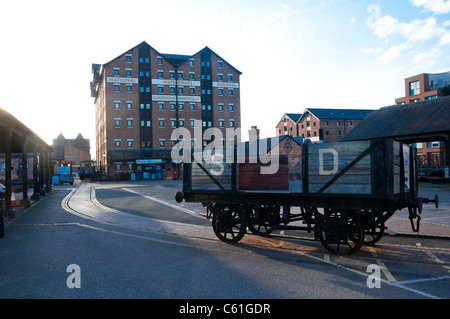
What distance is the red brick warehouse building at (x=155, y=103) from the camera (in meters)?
54.7

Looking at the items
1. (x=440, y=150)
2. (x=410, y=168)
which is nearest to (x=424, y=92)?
(x=440, y=150)

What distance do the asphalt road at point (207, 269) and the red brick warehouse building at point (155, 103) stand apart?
153 ft

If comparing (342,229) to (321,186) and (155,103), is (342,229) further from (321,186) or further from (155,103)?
(155,103)

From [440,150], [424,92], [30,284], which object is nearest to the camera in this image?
[30,284]

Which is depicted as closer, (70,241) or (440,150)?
(70,241)

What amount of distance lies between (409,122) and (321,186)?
2436 centimetres

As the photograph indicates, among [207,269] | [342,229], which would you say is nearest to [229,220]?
[207,269]

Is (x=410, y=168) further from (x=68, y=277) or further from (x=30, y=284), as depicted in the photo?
(x=30, y=284)

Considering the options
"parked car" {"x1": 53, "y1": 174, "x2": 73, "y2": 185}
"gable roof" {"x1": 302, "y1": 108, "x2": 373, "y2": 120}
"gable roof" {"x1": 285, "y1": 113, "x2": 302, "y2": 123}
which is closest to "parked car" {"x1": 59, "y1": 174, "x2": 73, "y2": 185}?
"parked car" {"x1": 53, "y1": 174, "x2": 73, "y2": 185}

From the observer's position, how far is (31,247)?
8.38 m

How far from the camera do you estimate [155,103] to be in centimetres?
5756
